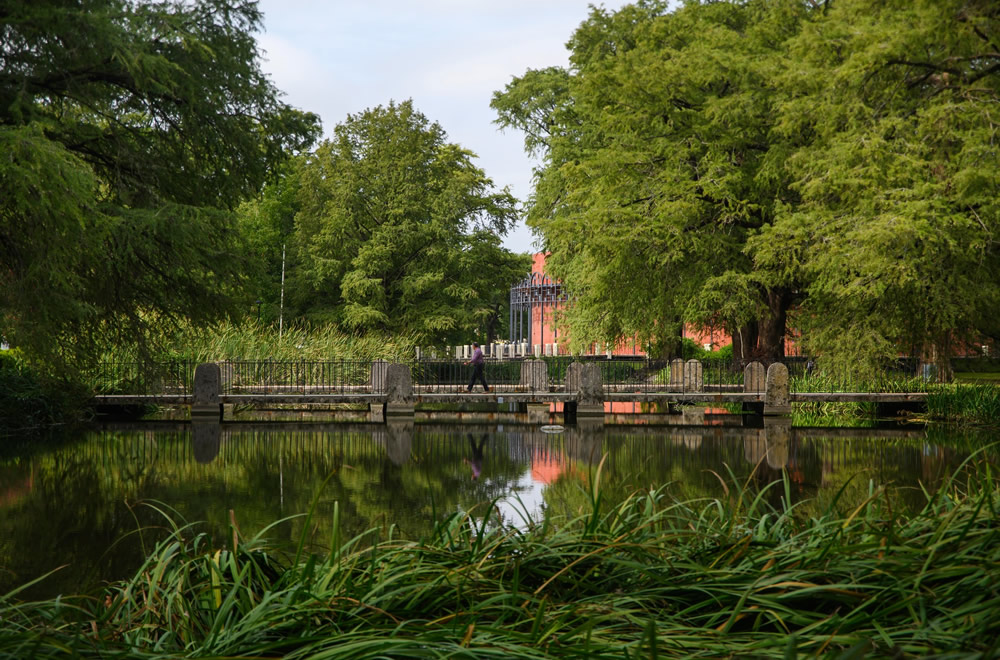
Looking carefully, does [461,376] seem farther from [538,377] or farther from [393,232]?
[393,232]

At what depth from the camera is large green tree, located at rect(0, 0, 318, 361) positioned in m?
13.2

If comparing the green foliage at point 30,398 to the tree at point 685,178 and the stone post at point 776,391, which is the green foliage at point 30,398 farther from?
the stone post at point 776,391

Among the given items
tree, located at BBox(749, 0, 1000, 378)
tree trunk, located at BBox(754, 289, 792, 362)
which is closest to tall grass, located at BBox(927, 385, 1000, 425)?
tree, located at BBox(749, 0, 1000, 378)

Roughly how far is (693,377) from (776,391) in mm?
2329

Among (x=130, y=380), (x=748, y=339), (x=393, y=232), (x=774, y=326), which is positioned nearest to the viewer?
(x=130, y=380)

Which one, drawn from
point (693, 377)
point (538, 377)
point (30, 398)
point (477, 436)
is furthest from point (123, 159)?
point (693, 377)

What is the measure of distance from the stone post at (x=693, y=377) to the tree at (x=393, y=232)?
14.0 metres

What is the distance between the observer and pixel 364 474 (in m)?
13.4

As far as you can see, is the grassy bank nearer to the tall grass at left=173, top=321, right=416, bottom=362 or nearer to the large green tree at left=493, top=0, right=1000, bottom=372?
the large green tree at left=493, top=0, right=1000, bottom=372

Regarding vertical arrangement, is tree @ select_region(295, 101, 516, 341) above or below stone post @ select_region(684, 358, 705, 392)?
above

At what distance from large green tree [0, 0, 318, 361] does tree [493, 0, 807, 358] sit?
9614mm

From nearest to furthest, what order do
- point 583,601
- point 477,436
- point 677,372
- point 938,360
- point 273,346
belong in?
point 583,601 → point 477,436 → point 938,360 → point 677,372 → point 273,346

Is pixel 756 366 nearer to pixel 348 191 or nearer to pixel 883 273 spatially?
pixel 883 273

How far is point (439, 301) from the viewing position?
39.0 m
